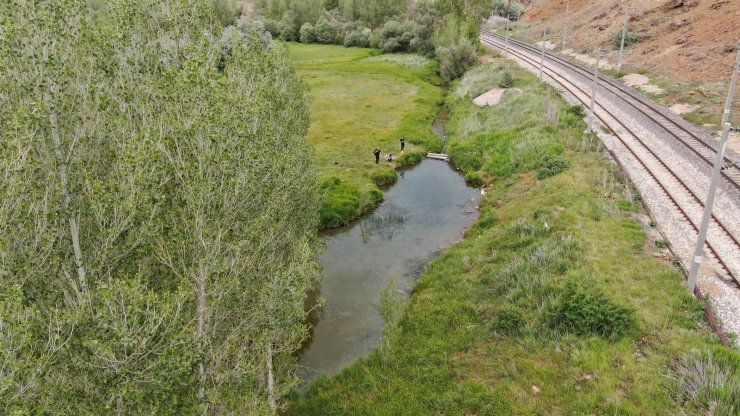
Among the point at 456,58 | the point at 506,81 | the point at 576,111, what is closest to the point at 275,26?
the point at 456,58

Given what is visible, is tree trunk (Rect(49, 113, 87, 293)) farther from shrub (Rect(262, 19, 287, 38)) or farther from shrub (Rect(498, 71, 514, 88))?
shrub (Rect(262, 19, 287, 38))

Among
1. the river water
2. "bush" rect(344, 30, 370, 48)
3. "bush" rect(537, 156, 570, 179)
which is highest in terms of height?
"bush" rect(344, 30, 370, 48)

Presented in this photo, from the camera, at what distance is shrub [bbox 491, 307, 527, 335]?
24766 mm

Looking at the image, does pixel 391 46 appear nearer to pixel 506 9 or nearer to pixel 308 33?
pixel 308 33

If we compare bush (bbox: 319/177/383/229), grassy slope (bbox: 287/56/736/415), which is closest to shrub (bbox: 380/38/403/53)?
bush (bbox: 319/177/383/229)

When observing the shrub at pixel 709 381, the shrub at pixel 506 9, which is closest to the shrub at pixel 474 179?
the shrub at pixel 709 381

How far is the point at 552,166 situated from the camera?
140 feet

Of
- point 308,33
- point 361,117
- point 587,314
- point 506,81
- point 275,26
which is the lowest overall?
point 587,314

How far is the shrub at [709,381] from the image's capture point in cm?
1698

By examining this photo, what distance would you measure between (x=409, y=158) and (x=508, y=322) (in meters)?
34.1

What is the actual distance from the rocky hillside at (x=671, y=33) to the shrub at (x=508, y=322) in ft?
108

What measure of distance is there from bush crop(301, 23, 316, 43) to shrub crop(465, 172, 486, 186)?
112 meters

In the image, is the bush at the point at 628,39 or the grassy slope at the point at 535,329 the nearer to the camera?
the grassy slope at the point at 535,329

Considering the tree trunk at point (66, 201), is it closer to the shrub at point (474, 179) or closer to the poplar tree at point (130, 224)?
the poplar tree at point (130, 224)
